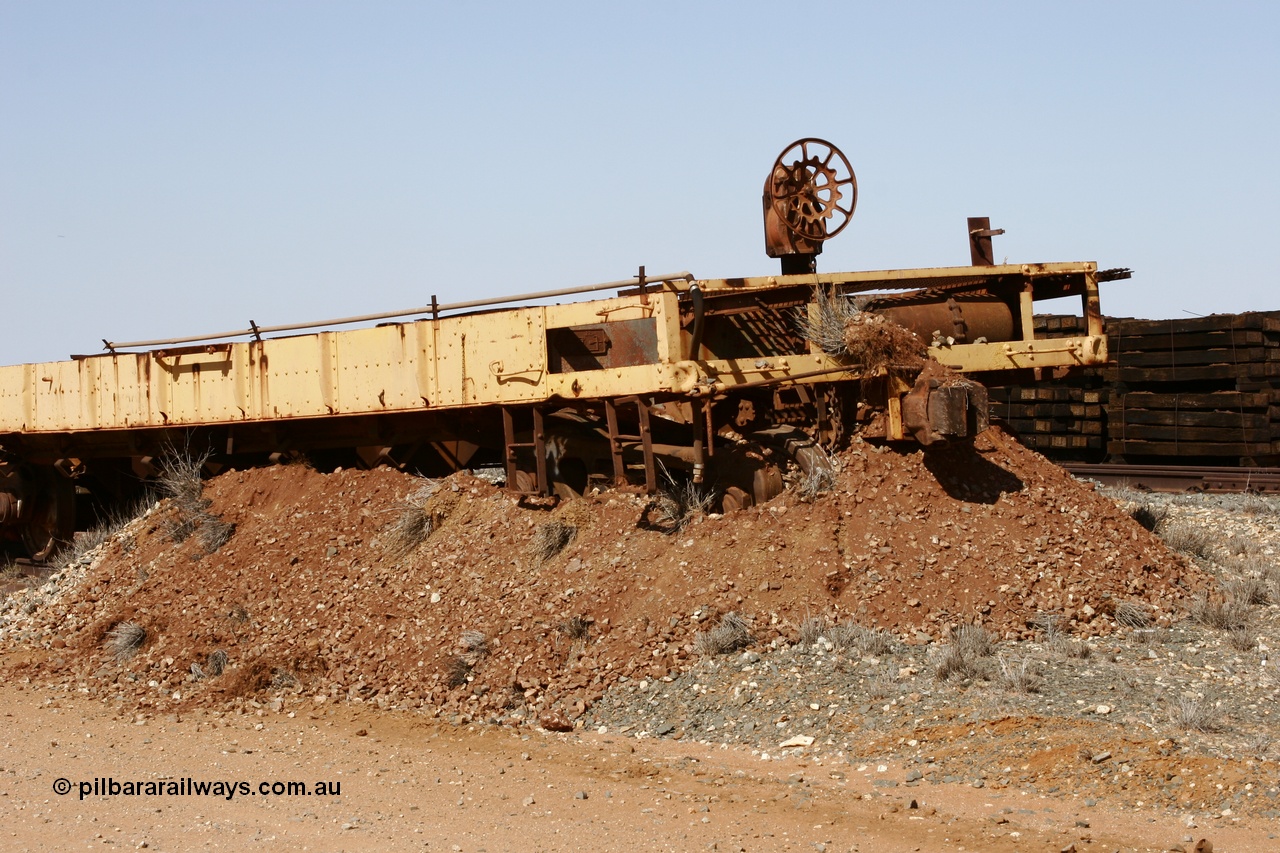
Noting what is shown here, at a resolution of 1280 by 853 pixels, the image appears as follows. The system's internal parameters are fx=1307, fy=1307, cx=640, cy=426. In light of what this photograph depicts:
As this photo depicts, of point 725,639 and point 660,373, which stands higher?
point 660,373

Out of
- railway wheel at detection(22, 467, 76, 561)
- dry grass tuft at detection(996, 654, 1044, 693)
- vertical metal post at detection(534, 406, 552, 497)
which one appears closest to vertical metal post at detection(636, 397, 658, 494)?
vertical metal post at detection(534, 406, 552, 497)

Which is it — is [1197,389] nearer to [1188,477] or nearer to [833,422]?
[1188,477]

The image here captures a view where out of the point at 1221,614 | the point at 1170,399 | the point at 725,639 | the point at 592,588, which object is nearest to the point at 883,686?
the point at 725,639

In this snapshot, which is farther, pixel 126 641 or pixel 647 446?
pixel 126 641

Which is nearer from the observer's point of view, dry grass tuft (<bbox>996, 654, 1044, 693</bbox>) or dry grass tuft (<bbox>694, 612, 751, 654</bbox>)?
dry grass tuft (<bbox>996, 654, 1044, 693</bbox>)

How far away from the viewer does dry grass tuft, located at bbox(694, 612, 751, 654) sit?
8.38 m

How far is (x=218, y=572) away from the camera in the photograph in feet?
37.7

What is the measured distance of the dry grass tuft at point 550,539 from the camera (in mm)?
9930

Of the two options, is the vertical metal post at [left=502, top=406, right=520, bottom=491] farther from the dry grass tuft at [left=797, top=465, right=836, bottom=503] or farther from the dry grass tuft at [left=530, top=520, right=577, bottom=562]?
the dry grass tuft at [left=797, top=465, right=836, bottom=503]

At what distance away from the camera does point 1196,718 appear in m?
6.82

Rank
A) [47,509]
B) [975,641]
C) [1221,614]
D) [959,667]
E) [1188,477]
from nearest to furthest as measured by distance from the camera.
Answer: [959,667] → [975,641] → [1221,614] → [47,509] → [1188,477]

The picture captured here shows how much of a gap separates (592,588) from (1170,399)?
528 inches

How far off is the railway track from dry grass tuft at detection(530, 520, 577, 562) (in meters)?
9.87

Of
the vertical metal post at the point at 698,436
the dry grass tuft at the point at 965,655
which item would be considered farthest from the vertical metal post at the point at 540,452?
the dry grass tuft at the point at 965,655
